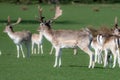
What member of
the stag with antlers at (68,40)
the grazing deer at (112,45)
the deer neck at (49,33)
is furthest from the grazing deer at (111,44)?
the deer neck at (49,33)

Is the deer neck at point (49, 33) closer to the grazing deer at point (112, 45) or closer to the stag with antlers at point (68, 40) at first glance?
the stag with antlers at point (68, 40)

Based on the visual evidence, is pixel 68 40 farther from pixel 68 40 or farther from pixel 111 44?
pixel 111 44

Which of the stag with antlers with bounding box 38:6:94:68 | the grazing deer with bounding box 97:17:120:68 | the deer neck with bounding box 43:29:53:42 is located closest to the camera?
the stag with antlers with bounding box 38:6:94:68

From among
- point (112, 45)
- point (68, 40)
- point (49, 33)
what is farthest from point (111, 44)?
point (49, 33)

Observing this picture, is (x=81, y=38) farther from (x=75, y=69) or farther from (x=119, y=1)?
(x=119, y=1)

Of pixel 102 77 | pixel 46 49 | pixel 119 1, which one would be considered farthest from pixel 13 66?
pixel 119 1

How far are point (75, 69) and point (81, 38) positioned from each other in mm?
1236

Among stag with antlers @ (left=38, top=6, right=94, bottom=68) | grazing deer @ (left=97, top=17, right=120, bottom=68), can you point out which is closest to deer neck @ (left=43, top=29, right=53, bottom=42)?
stag with antlers @ (left=38, top=6, right=94, bottom=68)

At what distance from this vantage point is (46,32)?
1831 cm

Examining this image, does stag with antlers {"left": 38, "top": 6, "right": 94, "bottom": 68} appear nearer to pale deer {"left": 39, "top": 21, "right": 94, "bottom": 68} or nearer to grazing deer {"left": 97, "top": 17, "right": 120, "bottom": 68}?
pale deer {"left": 39, "top": 21, "right": 94, "bottom": 68}

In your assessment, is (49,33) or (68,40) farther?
(49,33)

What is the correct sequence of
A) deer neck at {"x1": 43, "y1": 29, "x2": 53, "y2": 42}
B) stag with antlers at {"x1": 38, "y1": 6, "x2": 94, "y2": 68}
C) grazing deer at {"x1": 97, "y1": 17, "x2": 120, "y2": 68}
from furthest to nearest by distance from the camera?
1. deer neck at {"x1": 43, "y1": 29, "x2": 53, "y2": 42}
2. grazing deer at {"x1": 97, "y1": 17, "x2": 120, "y2": 68}
3. stag with antlers at {"x1": 38, "y1": 6, "x2": 94, "y2": 68}

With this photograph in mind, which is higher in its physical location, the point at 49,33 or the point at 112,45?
the point at 49,33

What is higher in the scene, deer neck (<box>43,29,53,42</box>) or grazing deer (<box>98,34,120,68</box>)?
deer neck (<box>43,29,53,42</box>)
